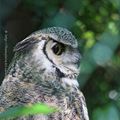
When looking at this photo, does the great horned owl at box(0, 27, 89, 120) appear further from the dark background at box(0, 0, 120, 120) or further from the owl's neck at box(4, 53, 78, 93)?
the dark background at box(0, 0, 120, 120)

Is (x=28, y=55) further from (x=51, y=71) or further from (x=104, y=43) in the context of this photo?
(x=104, y=43)

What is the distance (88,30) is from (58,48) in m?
0.68

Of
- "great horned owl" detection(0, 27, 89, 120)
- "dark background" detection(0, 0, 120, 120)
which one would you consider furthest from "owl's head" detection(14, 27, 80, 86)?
"dark background" detection(0, 0, 120, 120)

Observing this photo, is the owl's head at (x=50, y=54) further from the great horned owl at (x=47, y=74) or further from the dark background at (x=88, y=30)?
the dark background at (x=88, y=30)

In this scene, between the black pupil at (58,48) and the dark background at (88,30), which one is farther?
the dark background at (88,30)

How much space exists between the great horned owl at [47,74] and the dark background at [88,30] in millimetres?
172

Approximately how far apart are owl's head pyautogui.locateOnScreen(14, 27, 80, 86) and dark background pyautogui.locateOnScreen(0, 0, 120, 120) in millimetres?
154

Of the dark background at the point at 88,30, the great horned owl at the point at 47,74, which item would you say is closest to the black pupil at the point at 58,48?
the great horned owl at the point at 47,74

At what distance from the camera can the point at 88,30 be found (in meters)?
1.93

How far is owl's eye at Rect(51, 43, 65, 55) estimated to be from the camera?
125cm

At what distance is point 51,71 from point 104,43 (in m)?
0.28

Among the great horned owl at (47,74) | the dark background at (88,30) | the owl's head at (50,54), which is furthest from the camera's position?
the dark background at (88,30)

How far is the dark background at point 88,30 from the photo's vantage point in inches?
59.9

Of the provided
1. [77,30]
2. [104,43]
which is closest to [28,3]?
[77,30]
